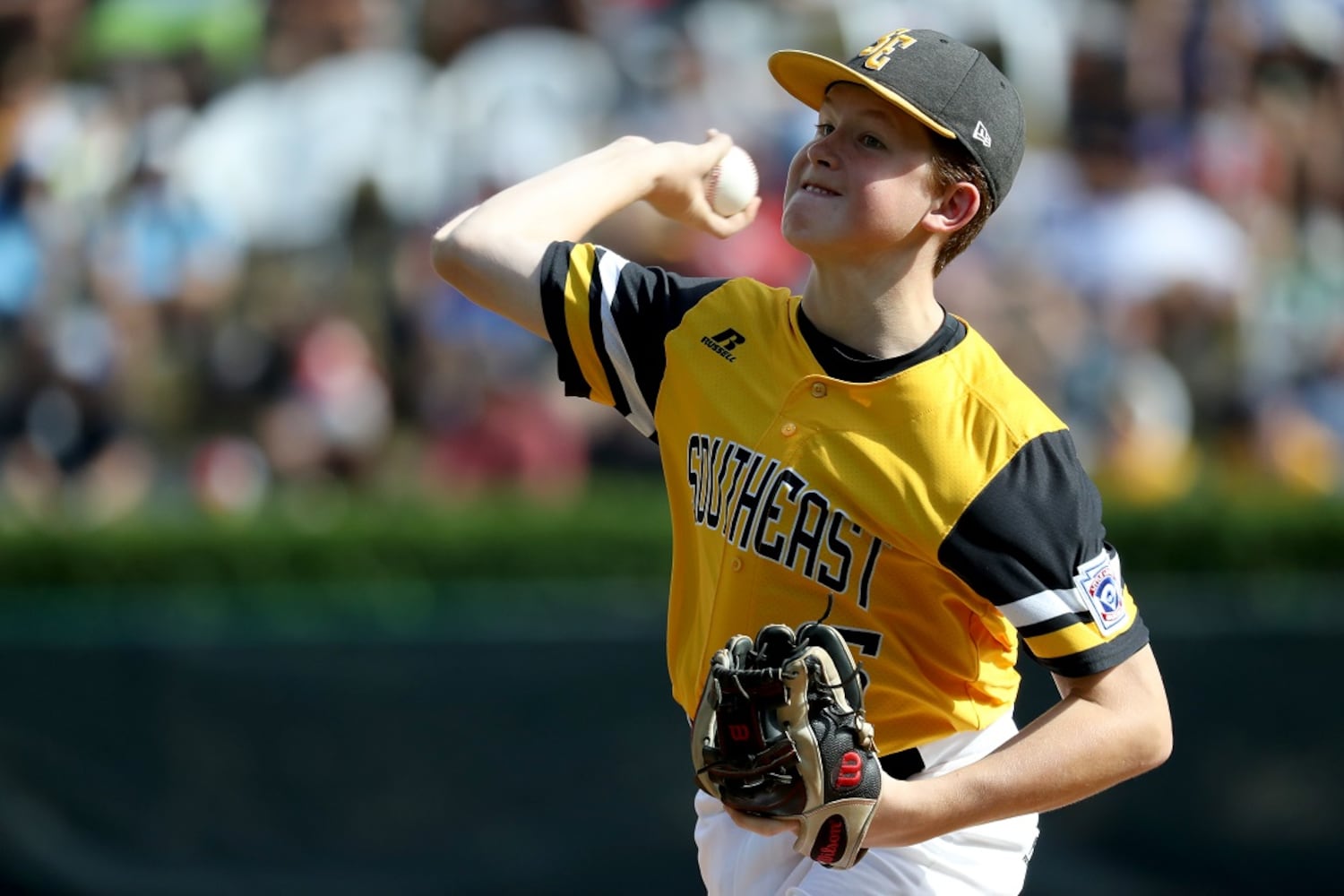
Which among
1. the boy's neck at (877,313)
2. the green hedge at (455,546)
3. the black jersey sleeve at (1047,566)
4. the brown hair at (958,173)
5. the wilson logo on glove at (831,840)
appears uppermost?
the brown hair at (958,173)

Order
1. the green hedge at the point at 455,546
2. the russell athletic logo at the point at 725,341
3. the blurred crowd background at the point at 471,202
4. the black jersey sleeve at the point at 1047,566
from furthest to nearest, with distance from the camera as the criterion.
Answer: the blurred crowd background at the point at 471,202, the green hedge at the point at 455,546, the russell athletic logo at the point at 725,341, the black jersey sleeve at the point at 1047,566

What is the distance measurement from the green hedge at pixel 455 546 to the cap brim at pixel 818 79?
15.5 feet

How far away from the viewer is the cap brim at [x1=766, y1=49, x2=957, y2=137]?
3.01m

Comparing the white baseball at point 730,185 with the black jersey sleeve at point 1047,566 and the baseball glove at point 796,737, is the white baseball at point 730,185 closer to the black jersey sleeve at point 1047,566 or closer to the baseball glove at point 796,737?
the black jersey sleeve at point 1047,566

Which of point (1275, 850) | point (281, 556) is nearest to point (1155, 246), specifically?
point (1275, 850)

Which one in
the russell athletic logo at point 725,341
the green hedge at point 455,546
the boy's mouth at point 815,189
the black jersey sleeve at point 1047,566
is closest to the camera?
the black jersey sleeve at point 1047,566

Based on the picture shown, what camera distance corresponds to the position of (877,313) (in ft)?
10.5

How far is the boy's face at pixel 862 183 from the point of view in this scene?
10.2 feet

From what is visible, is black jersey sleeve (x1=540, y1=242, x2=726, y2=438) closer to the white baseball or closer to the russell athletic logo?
the russell athletic logo

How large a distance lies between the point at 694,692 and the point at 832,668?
0.64 m

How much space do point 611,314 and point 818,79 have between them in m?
0.58

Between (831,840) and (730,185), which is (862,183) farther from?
(831,840)

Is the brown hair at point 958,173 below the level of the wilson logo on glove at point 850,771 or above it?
above

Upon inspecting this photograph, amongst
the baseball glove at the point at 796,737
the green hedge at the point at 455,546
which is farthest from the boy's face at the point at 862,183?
the green hedge at the point at 455,546
